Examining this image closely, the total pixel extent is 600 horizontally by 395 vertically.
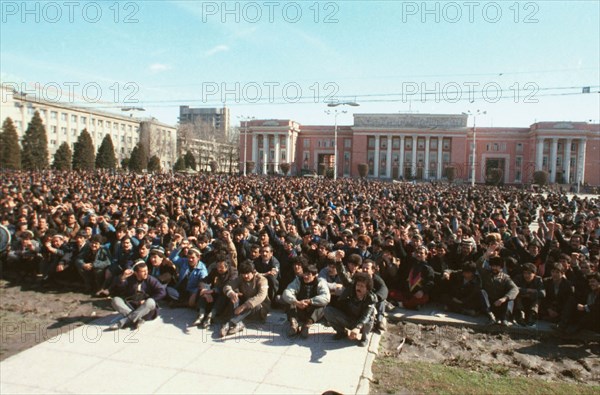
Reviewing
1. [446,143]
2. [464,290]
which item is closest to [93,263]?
[464,290]

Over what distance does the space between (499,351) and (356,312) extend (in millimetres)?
2154

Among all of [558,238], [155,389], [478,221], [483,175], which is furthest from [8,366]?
[483,175]

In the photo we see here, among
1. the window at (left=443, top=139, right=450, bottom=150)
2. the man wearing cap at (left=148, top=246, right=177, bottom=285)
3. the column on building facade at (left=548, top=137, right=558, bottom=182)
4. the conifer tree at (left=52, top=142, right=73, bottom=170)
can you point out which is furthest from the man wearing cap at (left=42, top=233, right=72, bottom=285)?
the column on building facade at (left=548, top=137, right=558, bottom=182)

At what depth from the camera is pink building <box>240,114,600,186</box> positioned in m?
70.5

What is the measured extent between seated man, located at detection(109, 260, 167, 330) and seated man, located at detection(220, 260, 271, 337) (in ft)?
A: 4.19

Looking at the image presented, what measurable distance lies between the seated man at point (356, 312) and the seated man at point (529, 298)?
2734mm

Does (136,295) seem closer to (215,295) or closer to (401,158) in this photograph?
(215,295)

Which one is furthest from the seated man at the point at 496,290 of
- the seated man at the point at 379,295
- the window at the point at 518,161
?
the window at the point at 518,161

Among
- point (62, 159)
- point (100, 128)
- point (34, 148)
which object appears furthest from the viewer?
point (100, 128)

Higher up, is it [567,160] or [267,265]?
[567,160]

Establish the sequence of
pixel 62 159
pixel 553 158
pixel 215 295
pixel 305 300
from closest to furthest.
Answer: pixel 305 300, pixel 215 295, pixel 62 159, pixel 553 158

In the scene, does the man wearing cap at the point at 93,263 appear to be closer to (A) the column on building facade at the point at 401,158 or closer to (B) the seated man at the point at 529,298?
(B) the seated man at the point at 529,298

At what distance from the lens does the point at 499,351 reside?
20.8ft

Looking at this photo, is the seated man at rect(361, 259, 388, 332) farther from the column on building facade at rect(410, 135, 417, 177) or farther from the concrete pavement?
the column on building facade at rect(410, 135, 417, 177)
